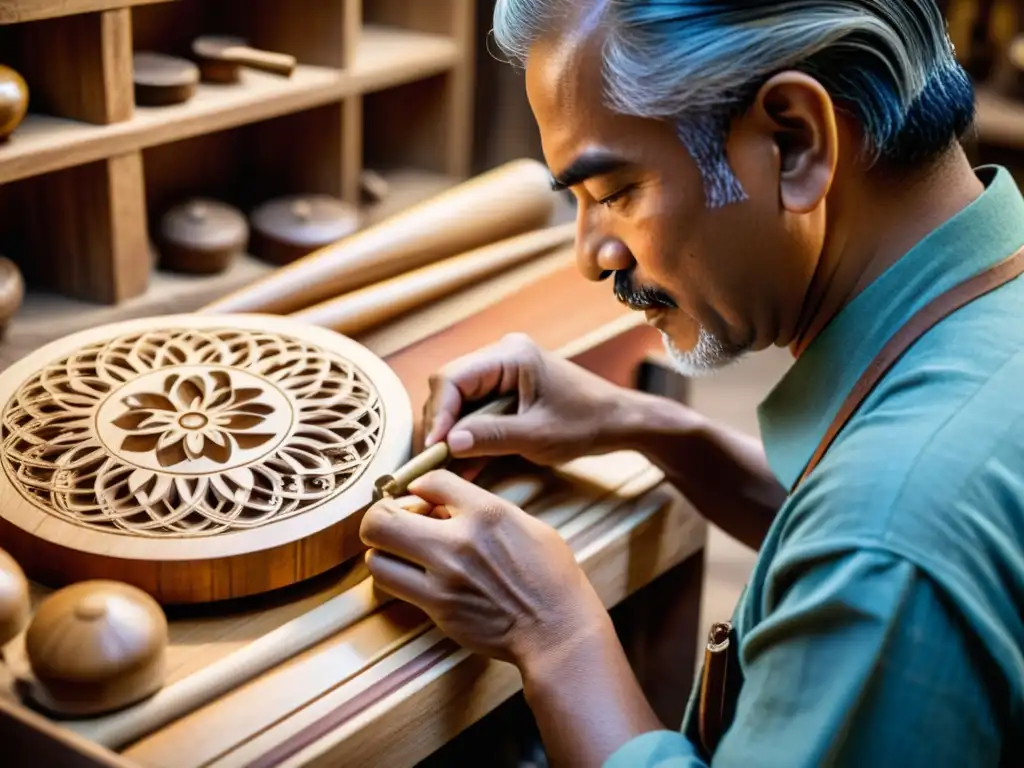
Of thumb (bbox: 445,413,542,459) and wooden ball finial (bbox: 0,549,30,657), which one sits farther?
thumb (bbox: 445,413,542,459)

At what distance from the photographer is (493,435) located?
1.28 metres

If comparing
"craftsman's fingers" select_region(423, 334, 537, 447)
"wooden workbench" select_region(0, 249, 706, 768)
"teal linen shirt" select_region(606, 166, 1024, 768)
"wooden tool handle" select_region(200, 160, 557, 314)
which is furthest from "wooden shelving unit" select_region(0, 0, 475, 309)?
"teal linen shirt" select_region(606, 166, 1024, 768)

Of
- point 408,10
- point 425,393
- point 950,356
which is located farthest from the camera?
point 408,10

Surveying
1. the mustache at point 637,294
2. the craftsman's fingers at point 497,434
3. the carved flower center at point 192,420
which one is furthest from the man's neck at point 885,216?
the carved flower center at point 192,420

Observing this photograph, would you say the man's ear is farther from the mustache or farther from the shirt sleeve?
the shirt sleeve

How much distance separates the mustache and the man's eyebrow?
0.11m

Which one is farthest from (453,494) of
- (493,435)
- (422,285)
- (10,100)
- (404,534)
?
(10,100)

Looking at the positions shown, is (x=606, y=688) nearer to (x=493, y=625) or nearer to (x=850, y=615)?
(x=493, y=625)

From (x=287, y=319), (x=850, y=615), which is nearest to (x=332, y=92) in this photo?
(x=287, y=319)

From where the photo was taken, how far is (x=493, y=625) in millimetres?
1072

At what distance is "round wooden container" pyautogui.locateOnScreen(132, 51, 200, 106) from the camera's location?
1568 mm

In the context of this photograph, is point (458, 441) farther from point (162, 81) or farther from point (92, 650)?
point (162, 81)

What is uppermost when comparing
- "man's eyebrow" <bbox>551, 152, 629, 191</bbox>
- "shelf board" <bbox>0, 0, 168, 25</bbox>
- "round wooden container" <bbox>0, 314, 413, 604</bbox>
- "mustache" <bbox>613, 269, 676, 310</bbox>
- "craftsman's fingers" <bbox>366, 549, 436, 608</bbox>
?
"man's eyebrow" <bbox>551, 152, 629, 191</bbox>

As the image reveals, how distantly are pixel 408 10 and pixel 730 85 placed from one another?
1.26m
